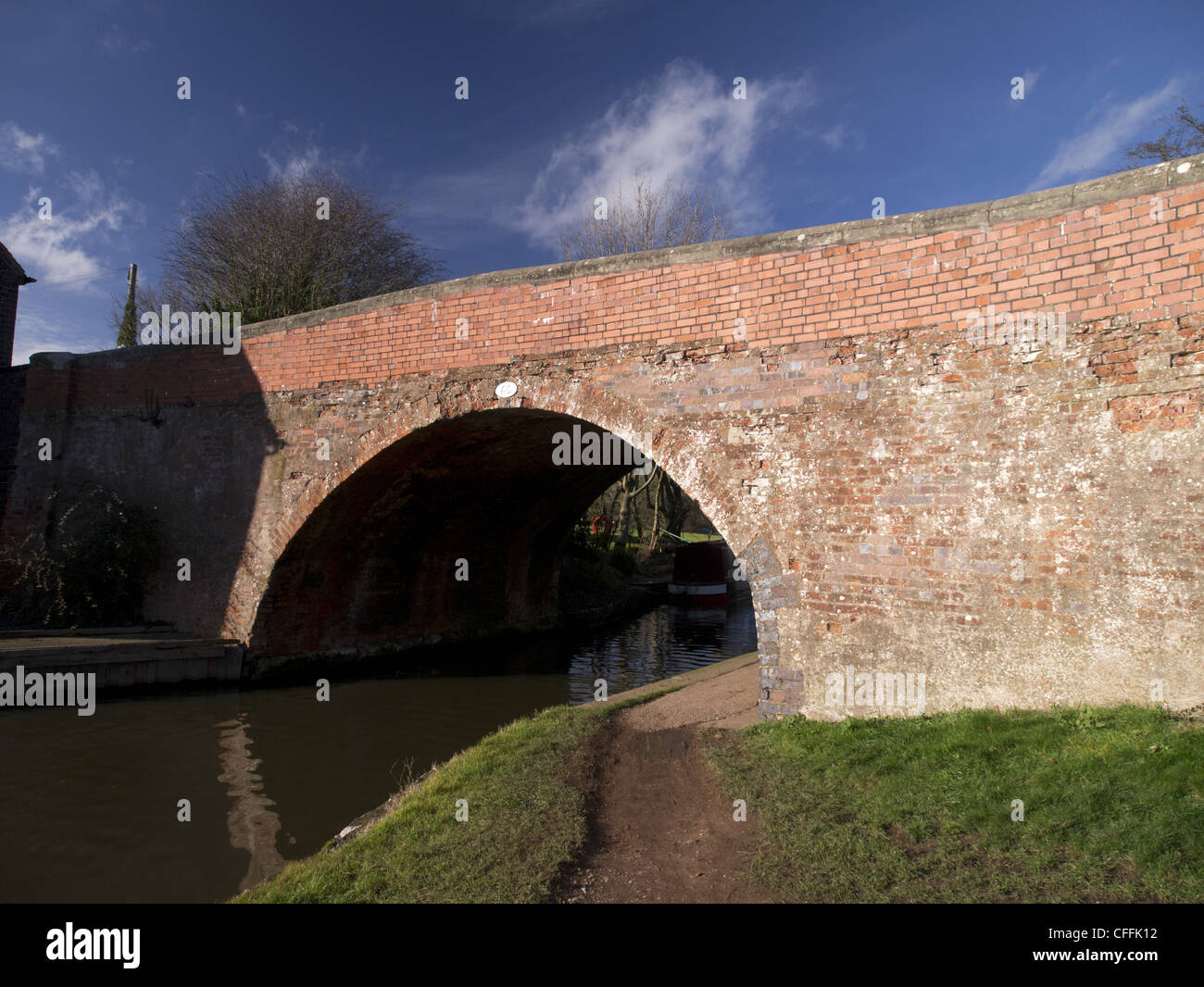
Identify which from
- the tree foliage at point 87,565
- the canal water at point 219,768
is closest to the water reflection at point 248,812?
the canal water at point 219,768

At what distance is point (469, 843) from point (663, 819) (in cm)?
122

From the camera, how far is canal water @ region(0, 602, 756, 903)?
5.13m

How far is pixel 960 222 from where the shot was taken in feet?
19.2

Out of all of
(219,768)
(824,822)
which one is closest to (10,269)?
(219,768)

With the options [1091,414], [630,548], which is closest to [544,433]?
[1091,414]

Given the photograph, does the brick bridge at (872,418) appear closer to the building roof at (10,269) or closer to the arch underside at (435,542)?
the arch underside at (435,542)

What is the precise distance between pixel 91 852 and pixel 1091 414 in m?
7.93

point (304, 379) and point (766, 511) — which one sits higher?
point (304, 379)

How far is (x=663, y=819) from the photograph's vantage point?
4547mm

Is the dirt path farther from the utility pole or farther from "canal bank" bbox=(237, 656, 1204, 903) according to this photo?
the utility pole

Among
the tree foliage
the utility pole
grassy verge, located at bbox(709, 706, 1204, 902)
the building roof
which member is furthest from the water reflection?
the utility pole
